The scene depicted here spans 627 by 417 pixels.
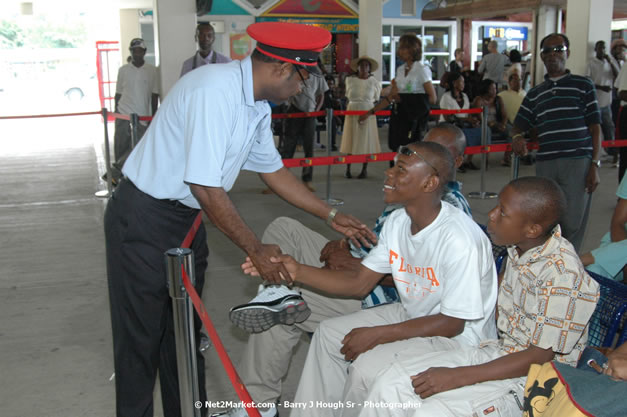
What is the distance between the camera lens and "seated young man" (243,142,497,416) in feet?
8.00

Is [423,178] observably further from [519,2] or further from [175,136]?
[519,2]

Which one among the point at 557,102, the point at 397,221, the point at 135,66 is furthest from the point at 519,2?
the point at 397,221

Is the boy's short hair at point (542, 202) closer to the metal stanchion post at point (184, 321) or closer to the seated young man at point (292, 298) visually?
the seated young man at point (292, 298)

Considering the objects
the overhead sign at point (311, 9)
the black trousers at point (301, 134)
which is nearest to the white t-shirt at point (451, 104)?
the black trousers at point (301, 134)

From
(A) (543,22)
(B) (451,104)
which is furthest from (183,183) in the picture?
(A) (543,22)

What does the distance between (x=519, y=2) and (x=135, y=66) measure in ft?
43.4

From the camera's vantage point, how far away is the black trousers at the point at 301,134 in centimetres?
892

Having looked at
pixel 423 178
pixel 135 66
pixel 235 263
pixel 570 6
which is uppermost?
pixel 570 6

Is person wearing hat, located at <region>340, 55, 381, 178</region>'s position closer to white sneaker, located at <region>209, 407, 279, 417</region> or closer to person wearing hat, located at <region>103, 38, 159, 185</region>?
person wearing hat, located at <region>103, 38, 159, 185</region>

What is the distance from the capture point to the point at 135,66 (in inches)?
361

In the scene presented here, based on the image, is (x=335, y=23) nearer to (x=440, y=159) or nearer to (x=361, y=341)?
(x=440, y=159)

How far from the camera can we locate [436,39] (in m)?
23.8

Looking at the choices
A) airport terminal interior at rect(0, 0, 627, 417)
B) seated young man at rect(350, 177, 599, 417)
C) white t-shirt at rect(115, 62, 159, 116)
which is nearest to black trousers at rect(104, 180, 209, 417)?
airport terminal interior at rect(0, 0, 627, 417)

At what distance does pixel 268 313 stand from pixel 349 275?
434 millimetres
